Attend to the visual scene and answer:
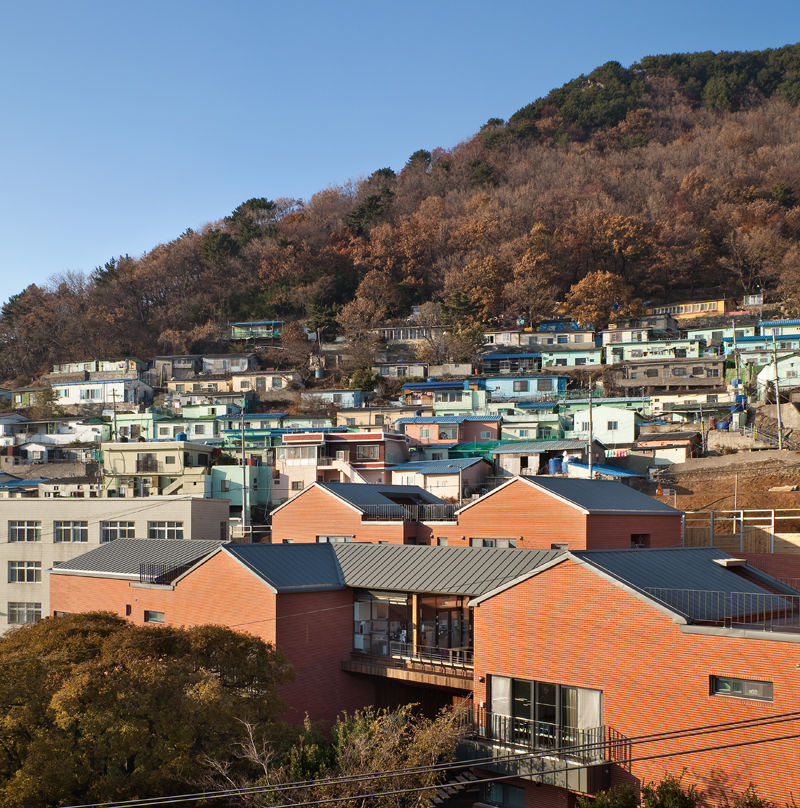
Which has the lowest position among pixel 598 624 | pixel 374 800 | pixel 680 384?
pixel 374 800

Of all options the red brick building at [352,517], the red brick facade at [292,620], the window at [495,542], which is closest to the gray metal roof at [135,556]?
the red brick facade at [292,620]

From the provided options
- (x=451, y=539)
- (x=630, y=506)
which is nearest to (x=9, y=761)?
(x=451, y=539)

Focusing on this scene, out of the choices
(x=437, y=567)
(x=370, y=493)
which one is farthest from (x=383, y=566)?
(x=370, y=493)

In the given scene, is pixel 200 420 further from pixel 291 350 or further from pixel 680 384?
pixel 680 384

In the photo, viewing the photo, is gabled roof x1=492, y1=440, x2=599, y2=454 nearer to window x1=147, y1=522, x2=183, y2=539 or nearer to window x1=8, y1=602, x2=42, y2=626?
window x1=147, y1=522, x2=183, y2=539

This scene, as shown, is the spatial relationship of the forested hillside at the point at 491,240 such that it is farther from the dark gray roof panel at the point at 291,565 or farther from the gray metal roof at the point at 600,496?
the dark gray roof panel at the point at 291,565

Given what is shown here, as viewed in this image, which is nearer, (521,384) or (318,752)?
(318,752)

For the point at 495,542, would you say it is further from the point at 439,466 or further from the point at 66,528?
the point at 66,528
